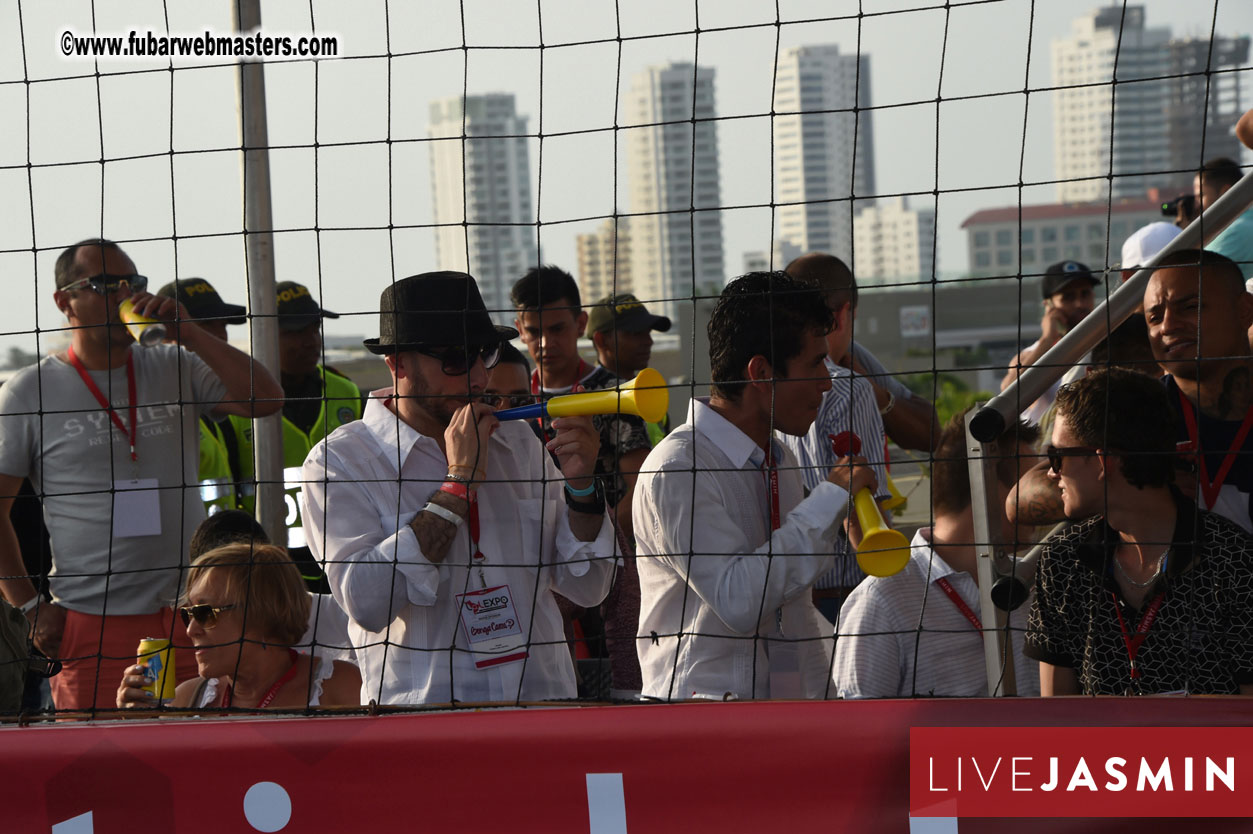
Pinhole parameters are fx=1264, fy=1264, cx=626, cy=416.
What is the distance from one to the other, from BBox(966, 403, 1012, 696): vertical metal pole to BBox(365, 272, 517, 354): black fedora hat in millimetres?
925

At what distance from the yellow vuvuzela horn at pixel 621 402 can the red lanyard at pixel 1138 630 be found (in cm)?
89

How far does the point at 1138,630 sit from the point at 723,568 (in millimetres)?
723

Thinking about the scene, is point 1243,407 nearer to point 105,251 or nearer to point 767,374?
point 767,374

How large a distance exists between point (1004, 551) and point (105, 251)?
240 cm

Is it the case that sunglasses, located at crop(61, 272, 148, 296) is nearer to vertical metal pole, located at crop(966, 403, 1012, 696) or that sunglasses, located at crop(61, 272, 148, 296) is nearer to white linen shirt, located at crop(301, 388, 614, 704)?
white linen shirt, located at crop(301, 388, 614, 704)

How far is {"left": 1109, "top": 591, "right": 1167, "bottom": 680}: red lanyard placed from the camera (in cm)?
215

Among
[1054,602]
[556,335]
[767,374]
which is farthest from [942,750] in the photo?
[556,335]

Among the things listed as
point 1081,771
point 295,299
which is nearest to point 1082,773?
point 1081,771

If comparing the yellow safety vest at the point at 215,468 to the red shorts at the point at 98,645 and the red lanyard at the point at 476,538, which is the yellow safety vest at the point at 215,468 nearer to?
the red shorts at the point at 98,645

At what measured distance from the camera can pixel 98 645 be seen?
11.0 feet

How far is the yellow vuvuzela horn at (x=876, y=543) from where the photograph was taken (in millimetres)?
2312

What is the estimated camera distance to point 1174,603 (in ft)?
7.02

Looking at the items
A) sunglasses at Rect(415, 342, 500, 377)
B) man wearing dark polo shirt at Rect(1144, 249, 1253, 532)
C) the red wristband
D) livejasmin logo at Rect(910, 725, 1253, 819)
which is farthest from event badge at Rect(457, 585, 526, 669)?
man wearing dark polo shirt at Rect(1144, 249, 1253, 532)

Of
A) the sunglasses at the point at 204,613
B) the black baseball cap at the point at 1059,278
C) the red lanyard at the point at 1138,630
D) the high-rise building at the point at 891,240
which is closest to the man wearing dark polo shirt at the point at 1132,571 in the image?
the red lanyard at the point at 1138,630
